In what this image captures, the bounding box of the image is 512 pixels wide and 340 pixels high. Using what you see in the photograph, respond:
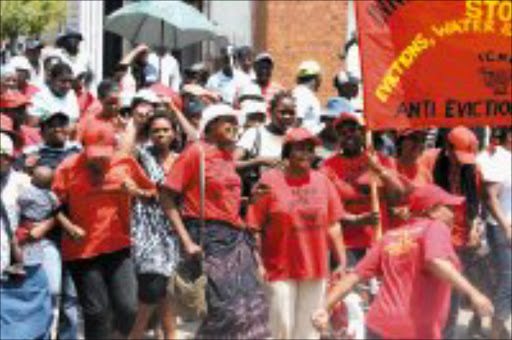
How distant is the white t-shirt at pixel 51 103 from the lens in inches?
420

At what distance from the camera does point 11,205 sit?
27.1ft

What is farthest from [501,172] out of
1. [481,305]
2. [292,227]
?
[481,305]

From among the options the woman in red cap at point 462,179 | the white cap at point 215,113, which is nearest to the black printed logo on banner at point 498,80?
the woman in red cap at point 462,179

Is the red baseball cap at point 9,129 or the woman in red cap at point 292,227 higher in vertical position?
the red baseball cap at point 9,129

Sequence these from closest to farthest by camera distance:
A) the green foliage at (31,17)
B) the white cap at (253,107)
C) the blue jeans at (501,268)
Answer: the blue jeans at (501,268)
the white cap at (253,107)
the green foliage at (31,17)

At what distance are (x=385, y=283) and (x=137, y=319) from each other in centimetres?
266

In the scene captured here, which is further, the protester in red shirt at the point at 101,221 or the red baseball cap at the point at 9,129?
the red baseball cap at the point at 9,129

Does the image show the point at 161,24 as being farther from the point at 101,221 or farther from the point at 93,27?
the point at 93,27

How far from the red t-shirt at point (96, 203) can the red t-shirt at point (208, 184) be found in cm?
68

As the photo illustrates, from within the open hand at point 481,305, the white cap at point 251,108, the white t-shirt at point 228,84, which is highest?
the white t-shirt at point 228,84

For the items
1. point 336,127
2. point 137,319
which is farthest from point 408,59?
point 137,319

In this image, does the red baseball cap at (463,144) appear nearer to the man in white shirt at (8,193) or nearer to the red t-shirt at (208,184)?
the red t-shirt at (208,184)

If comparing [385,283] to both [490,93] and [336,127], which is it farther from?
[336,127]

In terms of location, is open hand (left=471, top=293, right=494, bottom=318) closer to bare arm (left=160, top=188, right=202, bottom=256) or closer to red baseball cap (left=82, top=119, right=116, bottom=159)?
bare arm (left=160, top=188, right=202, bottom=256)
